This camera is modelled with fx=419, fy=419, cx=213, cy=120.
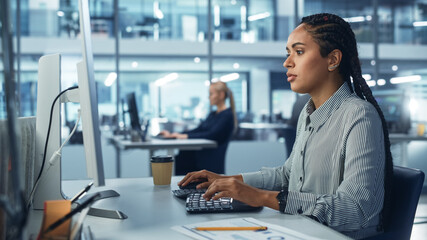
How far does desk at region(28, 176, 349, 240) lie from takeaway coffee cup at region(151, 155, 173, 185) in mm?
135

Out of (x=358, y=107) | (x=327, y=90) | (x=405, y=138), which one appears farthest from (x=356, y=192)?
(x=405, y=138)

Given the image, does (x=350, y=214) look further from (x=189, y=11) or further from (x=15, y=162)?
(x=189, y=11)

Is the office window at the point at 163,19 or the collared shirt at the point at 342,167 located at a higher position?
the office window at the point at 163,19

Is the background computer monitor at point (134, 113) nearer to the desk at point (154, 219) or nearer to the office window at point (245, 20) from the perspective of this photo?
the desk at point (154, 219)

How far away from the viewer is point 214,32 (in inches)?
236

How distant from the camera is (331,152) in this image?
1.33 meters

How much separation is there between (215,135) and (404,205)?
9.71 ft

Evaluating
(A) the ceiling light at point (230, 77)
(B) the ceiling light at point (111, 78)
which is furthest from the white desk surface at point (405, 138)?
(B) the ceiling light at point (111, 78)

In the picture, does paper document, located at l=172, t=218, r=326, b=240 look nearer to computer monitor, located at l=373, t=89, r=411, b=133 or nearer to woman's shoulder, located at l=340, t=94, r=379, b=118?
woman's shoulder, located at l=340, t=94, r=379, b=118

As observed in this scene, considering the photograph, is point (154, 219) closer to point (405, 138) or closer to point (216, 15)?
point (405, 138)

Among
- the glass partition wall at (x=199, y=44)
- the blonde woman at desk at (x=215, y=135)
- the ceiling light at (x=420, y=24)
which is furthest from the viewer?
the ceiling light at (x=420, y=24)

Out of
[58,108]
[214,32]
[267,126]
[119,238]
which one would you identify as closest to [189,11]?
[214,32]

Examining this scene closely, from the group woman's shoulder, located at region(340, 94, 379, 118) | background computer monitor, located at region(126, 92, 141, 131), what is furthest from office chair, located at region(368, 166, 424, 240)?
background computer monitor, located at region(126, 92, 141, 131)

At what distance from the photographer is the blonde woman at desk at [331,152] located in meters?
1.16
